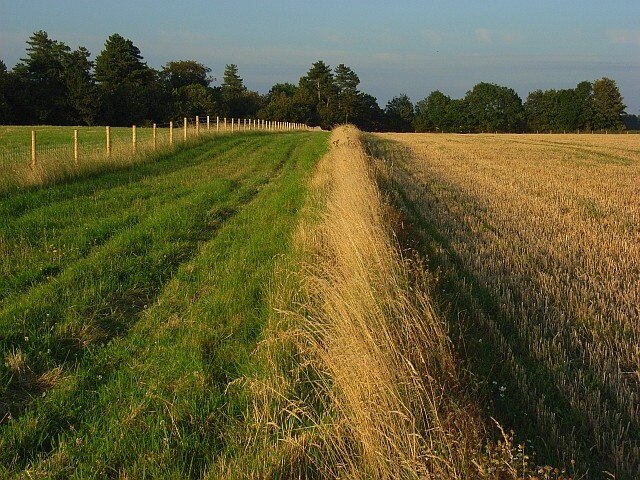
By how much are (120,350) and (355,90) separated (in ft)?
379

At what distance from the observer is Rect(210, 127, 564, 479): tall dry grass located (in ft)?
7.93

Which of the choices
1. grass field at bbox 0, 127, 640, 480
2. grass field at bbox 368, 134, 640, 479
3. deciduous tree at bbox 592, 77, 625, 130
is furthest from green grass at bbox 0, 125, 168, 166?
deciduous tree at bbox 592, 77, 625, 130

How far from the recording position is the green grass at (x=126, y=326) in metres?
2.95

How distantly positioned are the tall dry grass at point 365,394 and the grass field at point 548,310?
42cm

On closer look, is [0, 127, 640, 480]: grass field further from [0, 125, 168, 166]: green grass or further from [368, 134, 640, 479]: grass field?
[0, 125, 168, 166]: green grass

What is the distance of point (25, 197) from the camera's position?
9859 mm

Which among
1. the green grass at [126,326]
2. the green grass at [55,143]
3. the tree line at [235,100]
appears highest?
the tree line at [235,100]

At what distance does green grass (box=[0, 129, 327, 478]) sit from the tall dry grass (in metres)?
0.28

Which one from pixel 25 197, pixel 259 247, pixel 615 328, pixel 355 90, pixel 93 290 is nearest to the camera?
pixel 615 328

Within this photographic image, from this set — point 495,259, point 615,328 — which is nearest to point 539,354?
point 615,328

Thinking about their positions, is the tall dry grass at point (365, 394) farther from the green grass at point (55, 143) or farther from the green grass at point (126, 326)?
the green grass at point (55, 143)

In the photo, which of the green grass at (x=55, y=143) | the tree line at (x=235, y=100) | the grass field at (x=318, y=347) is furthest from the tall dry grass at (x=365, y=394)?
the tree line at (x=235, y=100)

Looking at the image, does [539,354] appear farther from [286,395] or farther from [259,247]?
[259,247]

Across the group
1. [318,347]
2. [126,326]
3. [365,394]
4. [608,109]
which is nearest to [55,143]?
[126,326]
